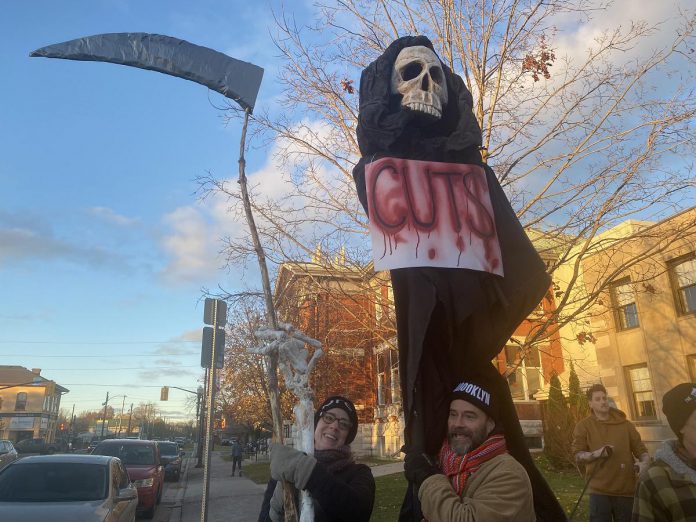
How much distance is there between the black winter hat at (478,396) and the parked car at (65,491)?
519 centimetres

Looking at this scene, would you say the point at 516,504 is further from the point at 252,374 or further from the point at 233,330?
the point at 233,330

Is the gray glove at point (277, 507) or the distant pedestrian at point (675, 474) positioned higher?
the distant pedestrian at point (675, 474)

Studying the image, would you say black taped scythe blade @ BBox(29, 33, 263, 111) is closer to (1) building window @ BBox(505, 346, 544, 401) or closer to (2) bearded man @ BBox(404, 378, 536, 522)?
(2) bearded man @ BBox(404, 378, 536, 522)

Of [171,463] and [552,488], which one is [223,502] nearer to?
[171,463]

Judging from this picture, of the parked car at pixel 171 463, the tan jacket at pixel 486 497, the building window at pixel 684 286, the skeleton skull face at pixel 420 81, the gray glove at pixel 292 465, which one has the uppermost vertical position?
the building window at pixel 684 286

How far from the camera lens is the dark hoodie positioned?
14.5 feet

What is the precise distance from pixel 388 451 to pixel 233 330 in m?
8.13

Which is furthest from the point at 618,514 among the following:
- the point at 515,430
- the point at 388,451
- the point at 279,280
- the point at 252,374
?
the point at 388,451

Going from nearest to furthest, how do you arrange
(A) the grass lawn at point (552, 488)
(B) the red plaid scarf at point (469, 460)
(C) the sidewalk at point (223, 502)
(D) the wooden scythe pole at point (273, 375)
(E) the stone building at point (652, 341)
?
1. (B) the red plaid scarf at point (469, 460)
2. (D) the wooden scythe pole at point (273, 375)
3. (A) the grass lawn at point (552, 488)
4. (C) the sidewalk at point (223, 502)
5. (E) the stone building at point (652, 341)

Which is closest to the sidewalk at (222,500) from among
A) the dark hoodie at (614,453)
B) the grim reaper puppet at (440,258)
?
the dark hoodie at (614,453)

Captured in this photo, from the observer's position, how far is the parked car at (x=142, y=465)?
36.4ft

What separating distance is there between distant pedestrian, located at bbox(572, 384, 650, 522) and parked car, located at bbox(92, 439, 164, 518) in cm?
941

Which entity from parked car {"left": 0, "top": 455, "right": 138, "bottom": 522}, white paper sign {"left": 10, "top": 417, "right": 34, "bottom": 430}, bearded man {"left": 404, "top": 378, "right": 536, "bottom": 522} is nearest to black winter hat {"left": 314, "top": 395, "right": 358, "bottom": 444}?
bearded man {"left": 404, "top": 378, "right": 536, "bottom": 522}

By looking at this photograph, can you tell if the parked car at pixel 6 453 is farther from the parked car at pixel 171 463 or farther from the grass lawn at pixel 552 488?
the grass lawn at pixel 552 488
